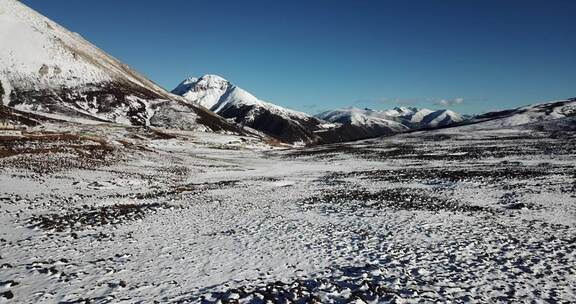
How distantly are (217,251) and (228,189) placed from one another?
1996 centimetres

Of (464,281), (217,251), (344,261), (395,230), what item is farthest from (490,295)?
(217,251)

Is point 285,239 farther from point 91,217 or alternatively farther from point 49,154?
point 49,154

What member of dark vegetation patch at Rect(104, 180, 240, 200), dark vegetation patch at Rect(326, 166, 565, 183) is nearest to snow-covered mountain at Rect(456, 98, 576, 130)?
dark vegetation patch at Rect(326, 166, 565, 183)

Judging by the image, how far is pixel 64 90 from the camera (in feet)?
550

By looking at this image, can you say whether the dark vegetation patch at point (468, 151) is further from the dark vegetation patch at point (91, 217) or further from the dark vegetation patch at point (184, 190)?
the dark vegetation patch at point (91, 217)

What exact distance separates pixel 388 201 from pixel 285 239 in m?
13.2

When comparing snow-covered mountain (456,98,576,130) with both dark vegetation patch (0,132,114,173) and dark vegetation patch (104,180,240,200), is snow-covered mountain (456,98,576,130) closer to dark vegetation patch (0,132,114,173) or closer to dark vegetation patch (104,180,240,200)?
dark vegetation patch (104,180,240,200)

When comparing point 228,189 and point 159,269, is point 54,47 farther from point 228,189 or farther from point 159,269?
point 159,269

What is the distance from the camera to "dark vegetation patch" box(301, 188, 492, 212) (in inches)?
1062

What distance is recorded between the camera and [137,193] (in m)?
34.2

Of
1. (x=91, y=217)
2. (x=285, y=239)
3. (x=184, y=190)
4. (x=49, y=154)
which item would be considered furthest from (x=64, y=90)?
(x=285, y=239)

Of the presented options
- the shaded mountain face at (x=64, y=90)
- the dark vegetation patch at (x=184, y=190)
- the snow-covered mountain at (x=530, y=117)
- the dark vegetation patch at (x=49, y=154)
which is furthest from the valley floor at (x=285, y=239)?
the shaded mountain face at (x=64, y=90)

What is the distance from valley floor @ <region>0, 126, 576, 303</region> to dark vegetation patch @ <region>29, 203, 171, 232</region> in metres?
0.07

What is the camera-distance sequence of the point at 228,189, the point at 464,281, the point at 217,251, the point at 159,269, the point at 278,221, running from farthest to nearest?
the point at 228,189
the point at 278,221
the point at 217,251
the point at 159,269
the point at 464,281
